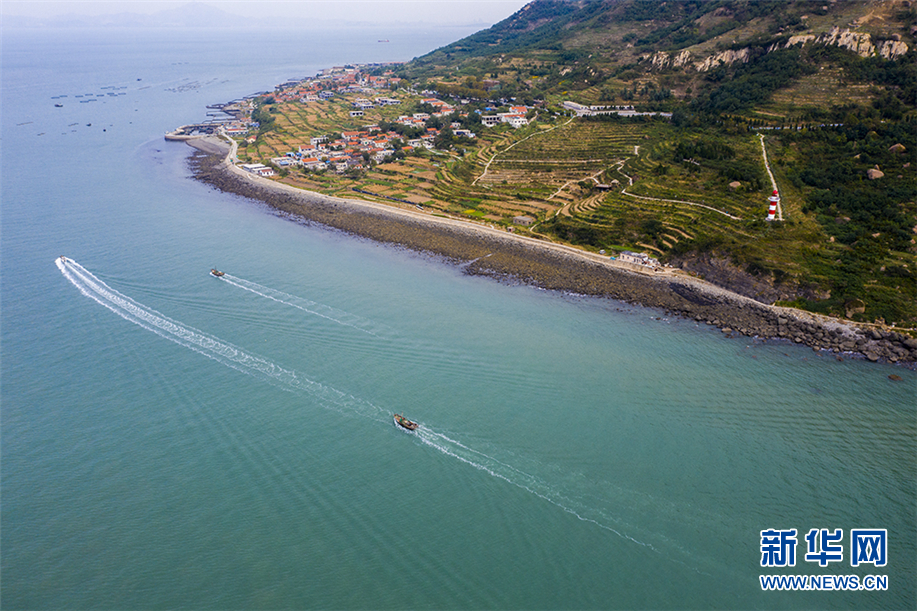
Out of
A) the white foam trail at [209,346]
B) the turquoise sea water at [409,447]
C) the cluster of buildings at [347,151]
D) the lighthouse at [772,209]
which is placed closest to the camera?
the turquoise sea water at [409,447]

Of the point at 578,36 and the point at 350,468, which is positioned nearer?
the point at 350,468

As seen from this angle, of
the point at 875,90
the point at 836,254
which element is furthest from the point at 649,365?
the point at 875,90

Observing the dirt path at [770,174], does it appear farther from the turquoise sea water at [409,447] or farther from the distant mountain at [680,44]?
the distant mountain at [680,44]

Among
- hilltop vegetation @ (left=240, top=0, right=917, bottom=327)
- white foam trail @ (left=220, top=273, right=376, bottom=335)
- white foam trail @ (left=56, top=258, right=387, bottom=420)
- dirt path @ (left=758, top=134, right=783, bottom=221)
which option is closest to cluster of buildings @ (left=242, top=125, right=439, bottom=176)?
hilltop vegetation @ (left=240, top=0, right=917, bottom=327)

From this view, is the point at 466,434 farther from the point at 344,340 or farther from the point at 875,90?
the point at 875,90

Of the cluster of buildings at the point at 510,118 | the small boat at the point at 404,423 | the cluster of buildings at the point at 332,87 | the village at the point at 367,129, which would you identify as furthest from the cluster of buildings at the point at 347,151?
the small boat at the point at 404,423

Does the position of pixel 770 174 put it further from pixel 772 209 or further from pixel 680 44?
pixel 680 44
